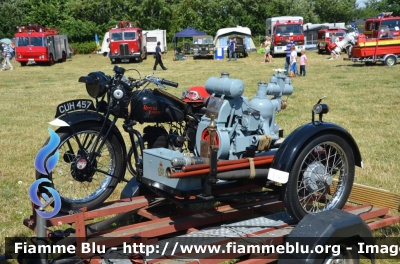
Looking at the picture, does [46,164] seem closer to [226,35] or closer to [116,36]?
[116,36]

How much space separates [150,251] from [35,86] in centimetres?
1635

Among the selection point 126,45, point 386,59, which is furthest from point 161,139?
point 126,45

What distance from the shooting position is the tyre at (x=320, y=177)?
13.1ft

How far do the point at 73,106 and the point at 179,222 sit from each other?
1.28 metres

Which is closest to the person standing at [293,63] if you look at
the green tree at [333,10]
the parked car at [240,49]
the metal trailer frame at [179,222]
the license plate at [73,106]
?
the parked car at [240,49]

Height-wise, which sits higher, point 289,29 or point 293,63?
point 289,29

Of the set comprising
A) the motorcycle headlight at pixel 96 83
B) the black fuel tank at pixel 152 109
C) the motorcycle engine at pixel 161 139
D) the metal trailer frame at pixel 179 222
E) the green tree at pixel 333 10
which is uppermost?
the green tree at pixel 333 10

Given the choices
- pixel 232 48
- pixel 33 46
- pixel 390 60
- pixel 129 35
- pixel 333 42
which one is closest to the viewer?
pixel 390 60

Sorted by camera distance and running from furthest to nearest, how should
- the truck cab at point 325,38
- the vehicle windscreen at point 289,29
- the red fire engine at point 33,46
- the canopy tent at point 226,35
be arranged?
the canopy tent at point 226,35 → the truck cab at point 325,38 → the vehicle windscreen at point 289,29 → the red fire engine at point 33,46

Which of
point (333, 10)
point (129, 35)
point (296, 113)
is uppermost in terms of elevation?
point (333, 10)

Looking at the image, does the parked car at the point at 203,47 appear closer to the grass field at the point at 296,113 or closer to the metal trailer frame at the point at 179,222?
the grass field at the point at 296,113

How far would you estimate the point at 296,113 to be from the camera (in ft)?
36.7

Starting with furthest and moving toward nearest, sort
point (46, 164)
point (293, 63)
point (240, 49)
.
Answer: point (240, 49) < point (293, 63) < point (46, 164)

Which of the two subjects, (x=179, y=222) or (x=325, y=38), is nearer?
(x=179, y=222)
